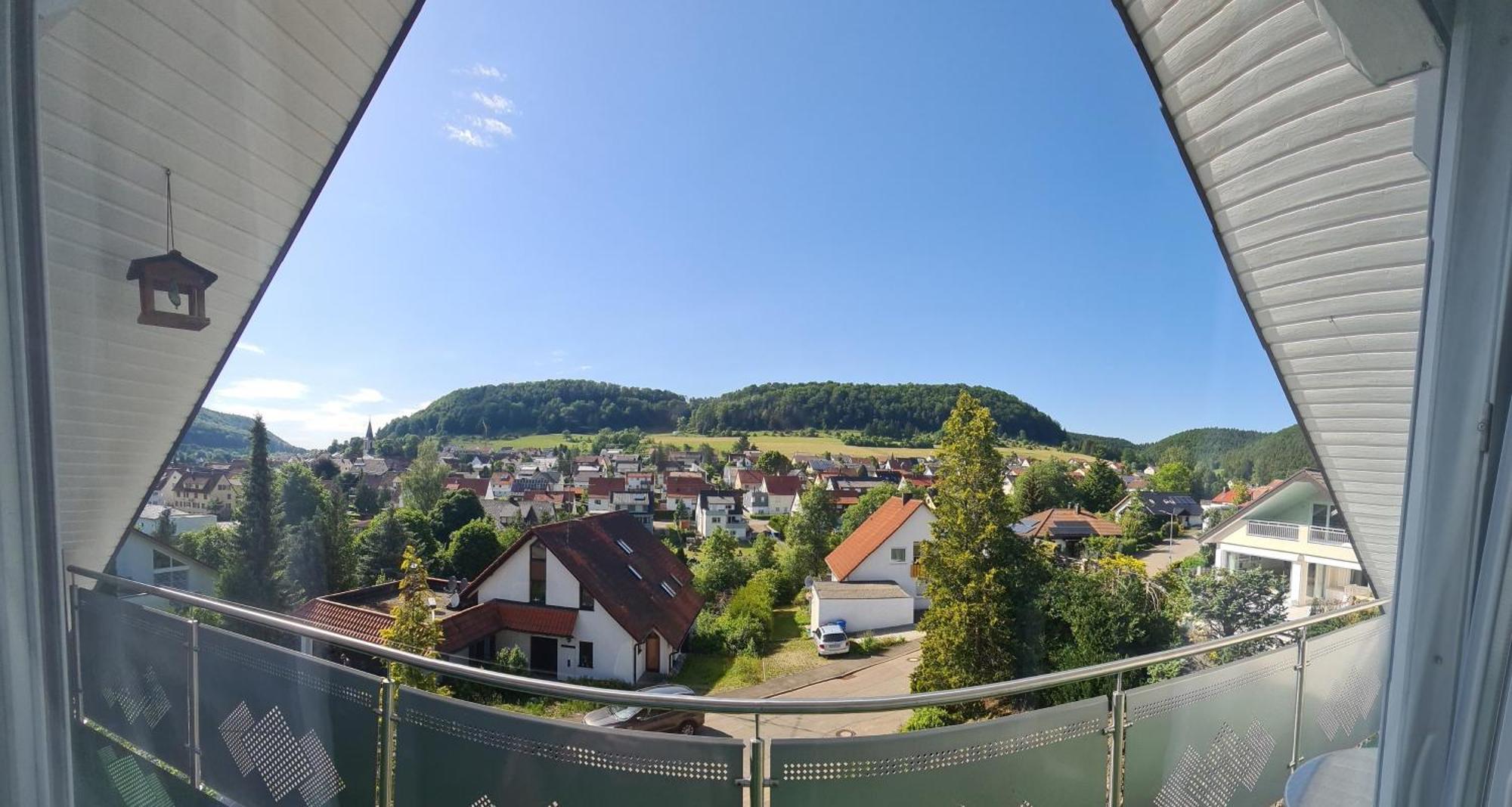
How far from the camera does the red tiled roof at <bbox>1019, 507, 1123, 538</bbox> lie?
1.89 metres

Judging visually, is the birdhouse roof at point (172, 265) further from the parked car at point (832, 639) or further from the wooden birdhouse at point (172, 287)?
the parked car at point (832, 639)

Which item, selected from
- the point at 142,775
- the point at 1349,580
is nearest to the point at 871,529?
the point at 1349,580

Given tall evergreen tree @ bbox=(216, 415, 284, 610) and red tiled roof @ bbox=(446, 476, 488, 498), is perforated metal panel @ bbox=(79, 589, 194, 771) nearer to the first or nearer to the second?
tall evergreen tree @ bbox=(216, 415, 284, 610)

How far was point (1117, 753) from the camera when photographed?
4.65ft

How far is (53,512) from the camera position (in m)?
1.05

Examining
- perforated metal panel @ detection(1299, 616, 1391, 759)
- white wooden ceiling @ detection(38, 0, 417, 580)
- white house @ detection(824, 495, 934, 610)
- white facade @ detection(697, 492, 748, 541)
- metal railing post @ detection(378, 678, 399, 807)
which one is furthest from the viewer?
white facade @ detection(697, 492, 748, 541)

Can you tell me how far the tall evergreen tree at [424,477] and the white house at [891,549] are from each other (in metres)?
1.33

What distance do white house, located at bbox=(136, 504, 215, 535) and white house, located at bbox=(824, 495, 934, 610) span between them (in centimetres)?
204

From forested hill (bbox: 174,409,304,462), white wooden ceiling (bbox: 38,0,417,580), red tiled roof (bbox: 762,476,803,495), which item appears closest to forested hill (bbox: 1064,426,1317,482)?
red tiled roof (bbox: 762,476,803,495)

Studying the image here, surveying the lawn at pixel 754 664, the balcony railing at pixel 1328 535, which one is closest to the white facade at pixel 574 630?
the lawn at pixel 754 664

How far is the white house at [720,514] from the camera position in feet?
6.72

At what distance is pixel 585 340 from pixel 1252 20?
200 cm

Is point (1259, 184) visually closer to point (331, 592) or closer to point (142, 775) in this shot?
point (331, 592)

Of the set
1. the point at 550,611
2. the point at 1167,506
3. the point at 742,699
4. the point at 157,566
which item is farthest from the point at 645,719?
the point at 1167,506
